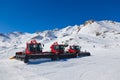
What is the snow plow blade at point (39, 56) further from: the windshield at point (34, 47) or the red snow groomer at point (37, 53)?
the windshield at point (34, 47)

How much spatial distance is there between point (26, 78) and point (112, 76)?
5277 mm

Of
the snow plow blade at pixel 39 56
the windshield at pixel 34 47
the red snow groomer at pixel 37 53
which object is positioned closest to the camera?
the snow plow blade at pixel 39 56

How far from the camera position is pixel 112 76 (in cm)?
1346

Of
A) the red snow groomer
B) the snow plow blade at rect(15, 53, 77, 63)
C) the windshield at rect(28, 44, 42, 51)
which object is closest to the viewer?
the snow plow blade at rect(15, 53, 77, 63)

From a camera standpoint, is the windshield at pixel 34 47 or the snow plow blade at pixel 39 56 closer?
the snow plow blade at pixel 39 56

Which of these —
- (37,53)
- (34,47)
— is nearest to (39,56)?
(37,53)

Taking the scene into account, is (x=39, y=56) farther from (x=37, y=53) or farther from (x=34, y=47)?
(x=34, y=47)

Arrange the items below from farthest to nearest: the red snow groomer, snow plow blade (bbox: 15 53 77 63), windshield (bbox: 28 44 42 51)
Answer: windshield (bbox: 28 44 42 51) < the red snow groomer < snow plow blade (bbox: 15 53 77 63)

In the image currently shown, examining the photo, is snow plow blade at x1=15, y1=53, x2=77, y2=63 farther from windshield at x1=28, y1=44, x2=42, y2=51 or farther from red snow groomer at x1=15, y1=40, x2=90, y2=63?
windshield at x1=28, y1=44, x2=42, y2=51

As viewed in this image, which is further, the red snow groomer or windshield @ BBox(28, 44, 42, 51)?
windshield @ BBox(28, 44, 42, 51)

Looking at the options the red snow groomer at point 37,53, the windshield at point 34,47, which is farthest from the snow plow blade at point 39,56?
the windshield at point 34,47

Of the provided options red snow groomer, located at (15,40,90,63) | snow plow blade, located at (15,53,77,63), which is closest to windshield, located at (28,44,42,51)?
red snow groomer, located at (15,40,90,63)

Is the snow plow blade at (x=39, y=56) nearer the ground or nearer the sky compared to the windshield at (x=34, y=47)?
nearer the ground

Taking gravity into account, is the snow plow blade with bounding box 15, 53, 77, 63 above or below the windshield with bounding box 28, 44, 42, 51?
below
